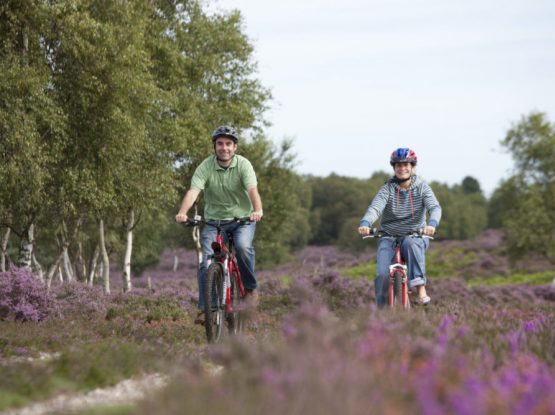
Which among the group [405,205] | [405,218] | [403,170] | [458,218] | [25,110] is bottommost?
[405,218]

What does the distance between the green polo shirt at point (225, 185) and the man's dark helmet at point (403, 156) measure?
1733 millimetres

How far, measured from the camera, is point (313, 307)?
14.7 feet

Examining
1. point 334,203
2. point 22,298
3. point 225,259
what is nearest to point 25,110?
point 22,298

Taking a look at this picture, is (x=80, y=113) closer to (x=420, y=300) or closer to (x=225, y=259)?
(x=225, y=259)

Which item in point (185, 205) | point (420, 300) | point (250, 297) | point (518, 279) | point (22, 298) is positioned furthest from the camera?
point (518, 279)

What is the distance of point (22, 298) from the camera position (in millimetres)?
13148

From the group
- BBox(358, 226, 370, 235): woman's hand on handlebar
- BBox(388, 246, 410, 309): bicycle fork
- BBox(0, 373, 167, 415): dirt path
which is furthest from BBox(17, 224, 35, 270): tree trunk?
BBox(0, 373, 167, 415): dirt path

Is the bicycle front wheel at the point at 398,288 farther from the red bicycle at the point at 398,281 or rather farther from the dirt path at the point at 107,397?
the dirt path at the point at 107,397

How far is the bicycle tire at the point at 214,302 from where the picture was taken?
28.5 feet

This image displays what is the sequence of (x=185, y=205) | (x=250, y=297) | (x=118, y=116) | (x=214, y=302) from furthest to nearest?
1. (x=118, y=116)
2. (x=250, y=297)
3. (x=214, y=302)
4. (x=185, y=205)

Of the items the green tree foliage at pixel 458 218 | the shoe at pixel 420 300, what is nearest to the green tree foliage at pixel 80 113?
the shoe at pixel 420 300

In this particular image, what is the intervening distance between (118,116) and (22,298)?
9.14 meters

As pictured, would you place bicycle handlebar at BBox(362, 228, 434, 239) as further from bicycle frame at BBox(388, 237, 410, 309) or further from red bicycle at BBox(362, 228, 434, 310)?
bicycle frame at BBox(388, 237, 410, 309)

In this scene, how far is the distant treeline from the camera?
1981 centimetres
